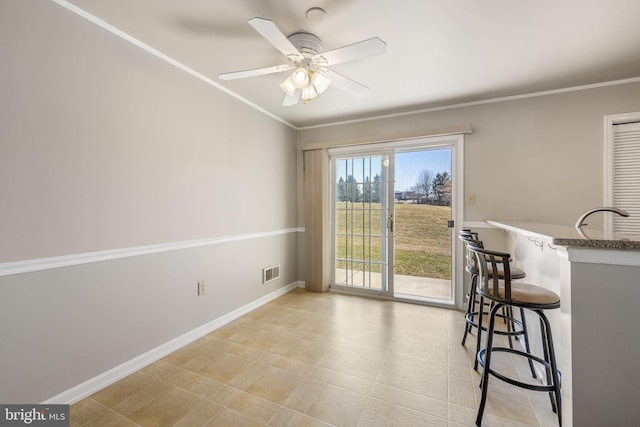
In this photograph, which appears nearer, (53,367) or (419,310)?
(53,367)

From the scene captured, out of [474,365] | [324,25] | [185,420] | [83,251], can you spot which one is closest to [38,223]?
[83,251]

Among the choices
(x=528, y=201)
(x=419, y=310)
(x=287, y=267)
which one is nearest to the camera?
(x=528, y=201)

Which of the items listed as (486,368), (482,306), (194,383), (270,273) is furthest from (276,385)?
(270,273)

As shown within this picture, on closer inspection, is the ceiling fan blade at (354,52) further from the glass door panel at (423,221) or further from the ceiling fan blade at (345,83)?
the glass door panel at (423,221)

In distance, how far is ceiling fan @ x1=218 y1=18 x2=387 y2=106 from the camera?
5.06 ft

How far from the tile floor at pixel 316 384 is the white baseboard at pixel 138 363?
0.05 meters

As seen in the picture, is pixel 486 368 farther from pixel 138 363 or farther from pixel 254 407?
pixel 138 363

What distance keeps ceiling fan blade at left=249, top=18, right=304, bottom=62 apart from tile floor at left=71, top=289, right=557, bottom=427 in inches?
87.5

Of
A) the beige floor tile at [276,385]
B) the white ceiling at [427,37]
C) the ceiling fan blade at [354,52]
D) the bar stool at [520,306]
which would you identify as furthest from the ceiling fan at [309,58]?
the beige floor tile at [276,385]

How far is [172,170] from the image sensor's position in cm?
228

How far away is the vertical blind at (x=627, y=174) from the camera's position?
8.25 feet

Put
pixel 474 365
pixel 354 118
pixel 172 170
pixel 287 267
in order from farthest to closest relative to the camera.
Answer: pixel 287 267 < pixel 354 118 < pixel 172 170 < pixel 474 365

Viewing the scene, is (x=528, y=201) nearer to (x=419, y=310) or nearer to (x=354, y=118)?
(x=419, y=310)

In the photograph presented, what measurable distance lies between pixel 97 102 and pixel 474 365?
3.37 m
